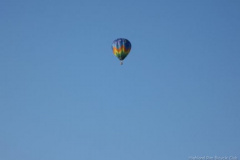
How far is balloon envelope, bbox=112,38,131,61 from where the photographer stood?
123875 mm

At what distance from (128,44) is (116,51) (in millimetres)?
2777

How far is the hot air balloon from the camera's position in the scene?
406ft

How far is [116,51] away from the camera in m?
A: 124

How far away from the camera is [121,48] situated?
123812 mm

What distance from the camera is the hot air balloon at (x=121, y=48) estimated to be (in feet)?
406

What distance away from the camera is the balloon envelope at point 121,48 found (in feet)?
406

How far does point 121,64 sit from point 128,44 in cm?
427

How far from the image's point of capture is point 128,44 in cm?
12444

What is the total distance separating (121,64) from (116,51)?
111 inches

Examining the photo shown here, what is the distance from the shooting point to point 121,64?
124 meters

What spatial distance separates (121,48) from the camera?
123812 millimetres
